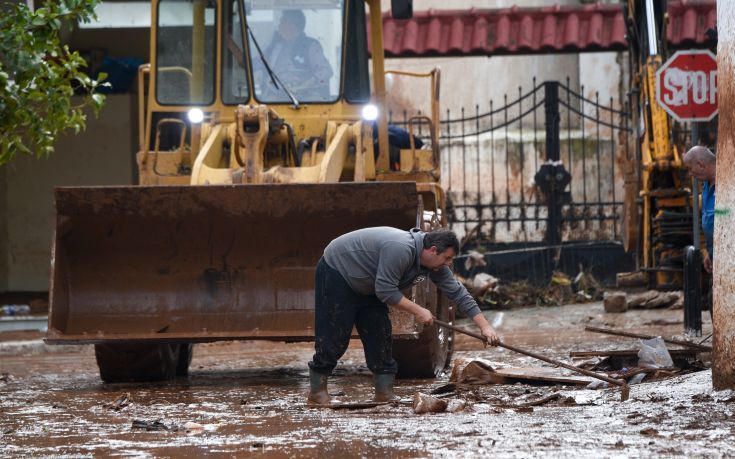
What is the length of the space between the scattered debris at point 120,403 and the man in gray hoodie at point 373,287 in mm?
1161

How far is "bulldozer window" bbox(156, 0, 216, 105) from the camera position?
1066 cm

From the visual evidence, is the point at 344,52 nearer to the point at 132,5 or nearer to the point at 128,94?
the point at 132,5

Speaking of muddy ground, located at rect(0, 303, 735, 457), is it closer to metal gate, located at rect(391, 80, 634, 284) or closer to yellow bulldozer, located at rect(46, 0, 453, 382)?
yellow bulldozer, located at rect(46, 0, 453, 382)

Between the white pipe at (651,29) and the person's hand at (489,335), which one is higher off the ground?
the white pipe at (651,29)

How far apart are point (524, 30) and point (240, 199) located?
30.3 ft

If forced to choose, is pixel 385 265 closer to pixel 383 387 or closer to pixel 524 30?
pixel 383 387

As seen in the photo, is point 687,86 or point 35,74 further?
point 687,86

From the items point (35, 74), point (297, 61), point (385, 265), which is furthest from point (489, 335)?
point (35, 74)

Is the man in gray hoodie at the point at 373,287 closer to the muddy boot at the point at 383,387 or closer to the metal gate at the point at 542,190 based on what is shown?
the muddy boot at the point at 383,387

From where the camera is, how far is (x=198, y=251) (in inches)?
378

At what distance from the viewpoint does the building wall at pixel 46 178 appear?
1886 cm

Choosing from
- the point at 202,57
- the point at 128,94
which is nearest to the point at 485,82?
the point at 128,94

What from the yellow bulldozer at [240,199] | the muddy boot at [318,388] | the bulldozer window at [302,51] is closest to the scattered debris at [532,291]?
the yellow bulldozer at [240,199]

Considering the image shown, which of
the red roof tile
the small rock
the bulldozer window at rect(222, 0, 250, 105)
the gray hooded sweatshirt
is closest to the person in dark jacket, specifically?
the gray hooded sweatshirt
